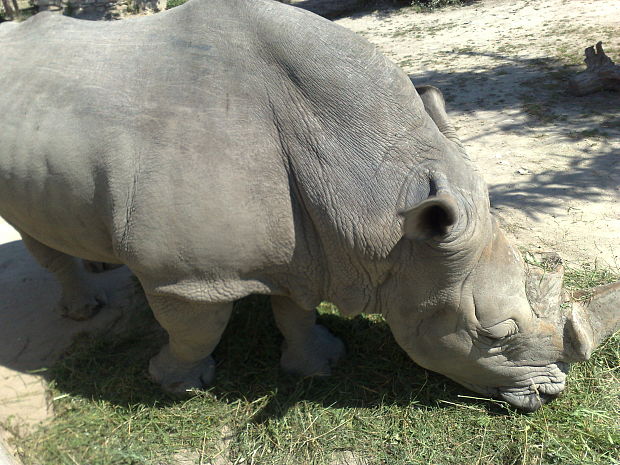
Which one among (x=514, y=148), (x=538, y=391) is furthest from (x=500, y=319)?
(x=514, y=148)

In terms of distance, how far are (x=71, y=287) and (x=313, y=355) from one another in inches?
72.8

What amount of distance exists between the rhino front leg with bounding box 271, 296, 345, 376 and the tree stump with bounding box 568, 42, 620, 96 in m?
5.08

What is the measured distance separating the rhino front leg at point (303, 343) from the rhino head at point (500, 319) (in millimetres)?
784

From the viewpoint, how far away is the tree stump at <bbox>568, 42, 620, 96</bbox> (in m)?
6.71

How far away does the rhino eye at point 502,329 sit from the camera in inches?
94.2

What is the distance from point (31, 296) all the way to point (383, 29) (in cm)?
906

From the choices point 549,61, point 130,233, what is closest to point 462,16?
point 549,61

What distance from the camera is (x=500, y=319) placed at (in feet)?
7.81

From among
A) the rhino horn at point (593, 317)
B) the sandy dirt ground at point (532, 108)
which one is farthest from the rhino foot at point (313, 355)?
the sandy dirt ground at point (532, 108)

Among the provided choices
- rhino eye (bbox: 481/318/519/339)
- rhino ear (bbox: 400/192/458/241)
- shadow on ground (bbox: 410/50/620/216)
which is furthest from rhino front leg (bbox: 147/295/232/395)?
shadow on ground (bbox: 410/50/620/216)

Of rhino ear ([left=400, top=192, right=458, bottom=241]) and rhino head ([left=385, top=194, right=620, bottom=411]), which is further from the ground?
rhino ear ([left=400, top=192, right=458, bottom=241])

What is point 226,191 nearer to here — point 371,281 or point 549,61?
point 371,281

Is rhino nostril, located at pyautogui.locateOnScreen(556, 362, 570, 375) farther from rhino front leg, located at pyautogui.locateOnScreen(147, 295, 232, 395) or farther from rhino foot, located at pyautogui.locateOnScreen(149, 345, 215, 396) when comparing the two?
rhino foot, located at pyautogui.locateOnScreen(149, 345, 215, 396)

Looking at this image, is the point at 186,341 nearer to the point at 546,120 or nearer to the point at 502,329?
the point at 502,329
